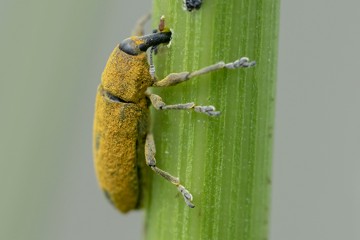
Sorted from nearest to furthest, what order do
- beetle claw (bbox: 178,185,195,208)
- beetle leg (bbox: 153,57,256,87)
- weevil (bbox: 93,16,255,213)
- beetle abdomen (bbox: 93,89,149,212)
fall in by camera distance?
beetle leg (bbox: 153,57,256,87) < beetle claw (bbox: 178,185,195,208) < weevil (bbox: 93,16,255,213) < beetle abdomen (bbox: 93,89,149,212)

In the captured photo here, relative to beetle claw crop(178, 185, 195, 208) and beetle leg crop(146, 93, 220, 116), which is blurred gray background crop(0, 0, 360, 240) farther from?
beetle claw crop(178, 185, 195, 208)

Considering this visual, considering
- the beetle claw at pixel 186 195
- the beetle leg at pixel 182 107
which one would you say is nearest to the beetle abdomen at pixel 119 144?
the beetle leg at pixel 182 107

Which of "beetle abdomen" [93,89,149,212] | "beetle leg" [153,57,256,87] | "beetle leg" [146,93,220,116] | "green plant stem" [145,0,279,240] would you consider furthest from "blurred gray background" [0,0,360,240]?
"green plant stem" [145,0,279,240]

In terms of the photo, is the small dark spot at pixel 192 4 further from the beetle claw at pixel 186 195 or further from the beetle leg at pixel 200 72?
the beetle claw at pixel 186 195

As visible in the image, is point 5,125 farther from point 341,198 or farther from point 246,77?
point 341,198

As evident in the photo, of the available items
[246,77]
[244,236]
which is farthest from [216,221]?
[246,77]

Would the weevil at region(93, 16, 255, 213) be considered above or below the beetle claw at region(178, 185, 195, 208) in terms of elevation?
above
